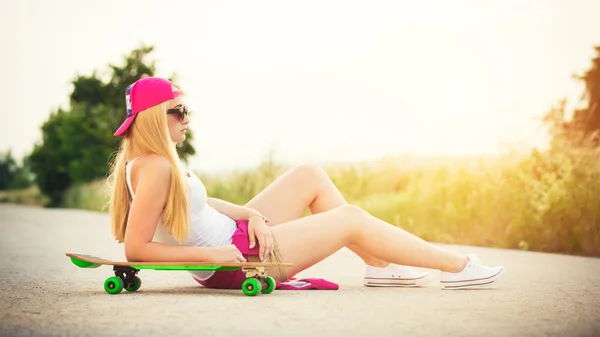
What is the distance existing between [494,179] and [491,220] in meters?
0.63

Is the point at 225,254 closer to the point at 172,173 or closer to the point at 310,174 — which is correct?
the point at 172,173

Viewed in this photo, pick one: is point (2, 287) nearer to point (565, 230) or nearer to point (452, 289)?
point (452, 289)

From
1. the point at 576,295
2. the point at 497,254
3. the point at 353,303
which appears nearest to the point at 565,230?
the point at 497,254

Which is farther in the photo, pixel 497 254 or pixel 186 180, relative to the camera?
pixel 497 254

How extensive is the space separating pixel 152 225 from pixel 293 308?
35.3 inches

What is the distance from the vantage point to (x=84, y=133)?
27.7m

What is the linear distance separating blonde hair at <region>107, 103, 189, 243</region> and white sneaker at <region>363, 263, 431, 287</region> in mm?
1428

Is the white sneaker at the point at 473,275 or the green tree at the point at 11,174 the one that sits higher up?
the green tree at the point at 11,174

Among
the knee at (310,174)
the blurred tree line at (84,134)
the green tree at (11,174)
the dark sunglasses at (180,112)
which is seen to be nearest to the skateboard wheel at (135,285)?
the dark sunglasses at (180,112)

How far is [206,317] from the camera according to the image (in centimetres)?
398

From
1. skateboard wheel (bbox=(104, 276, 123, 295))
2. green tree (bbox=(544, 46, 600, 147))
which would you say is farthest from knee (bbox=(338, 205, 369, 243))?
green tree (bbox=(544, 46, 600, 147))

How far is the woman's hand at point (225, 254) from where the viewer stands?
4547 mm

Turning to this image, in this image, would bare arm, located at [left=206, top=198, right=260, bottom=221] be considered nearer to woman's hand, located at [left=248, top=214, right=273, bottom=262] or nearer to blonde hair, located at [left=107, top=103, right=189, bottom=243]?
woman's hand, located at [left=248, top=214, right=273, bottom=262]

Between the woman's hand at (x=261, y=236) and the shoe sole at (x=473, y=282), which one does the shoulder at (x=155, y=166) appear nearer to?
the woman's hand at (x=261, y=236)
